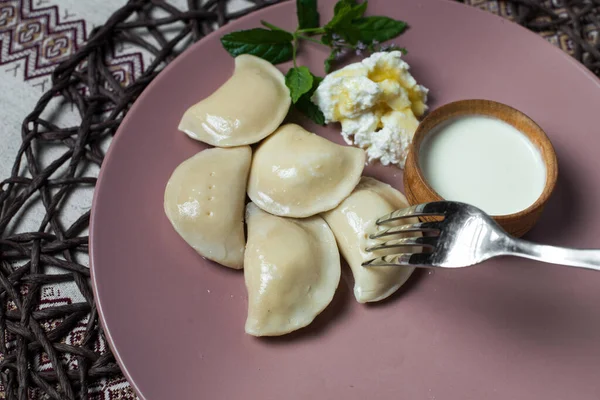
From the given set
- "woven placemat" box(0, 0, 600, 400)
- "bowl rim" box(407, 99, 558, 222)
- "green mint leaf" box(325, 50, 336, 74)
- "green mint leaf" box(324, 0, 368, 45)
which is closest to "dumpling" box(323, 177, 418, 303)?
"bowl rim" box(407, 99, 558, 222)

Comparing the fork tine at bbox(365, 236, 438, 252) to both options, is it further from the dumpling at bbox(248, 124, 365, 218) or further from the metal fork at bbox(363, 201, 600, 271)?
the dumpling at bbox(248, 124, 365, 218)

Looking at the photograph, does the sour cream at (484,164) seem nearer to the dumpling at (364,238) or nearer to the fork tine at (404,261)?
the dumpling at (364,238)

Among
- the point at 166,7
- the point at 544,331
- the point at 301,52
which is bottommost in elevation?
the point at 544,331

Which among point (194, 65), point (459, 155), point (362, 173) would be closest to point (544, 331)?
point (459, 155)

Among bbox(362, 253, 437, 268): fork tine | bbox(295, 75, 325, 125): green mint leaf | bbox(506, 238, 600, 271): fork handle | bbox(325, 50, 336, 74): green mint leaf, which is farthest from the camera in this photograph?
bbox(325, 50, 336, 74): green mint leaf

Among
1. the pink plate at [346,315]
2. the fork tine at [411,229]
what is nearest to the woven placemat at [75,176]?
the pink plate at [346,315]

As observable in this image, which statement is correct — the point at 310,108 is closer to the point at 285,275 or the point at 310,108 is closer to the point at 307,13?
the point at 307,13

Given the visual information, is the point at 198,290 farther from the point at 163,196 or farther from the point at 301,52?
the point at 301,52
